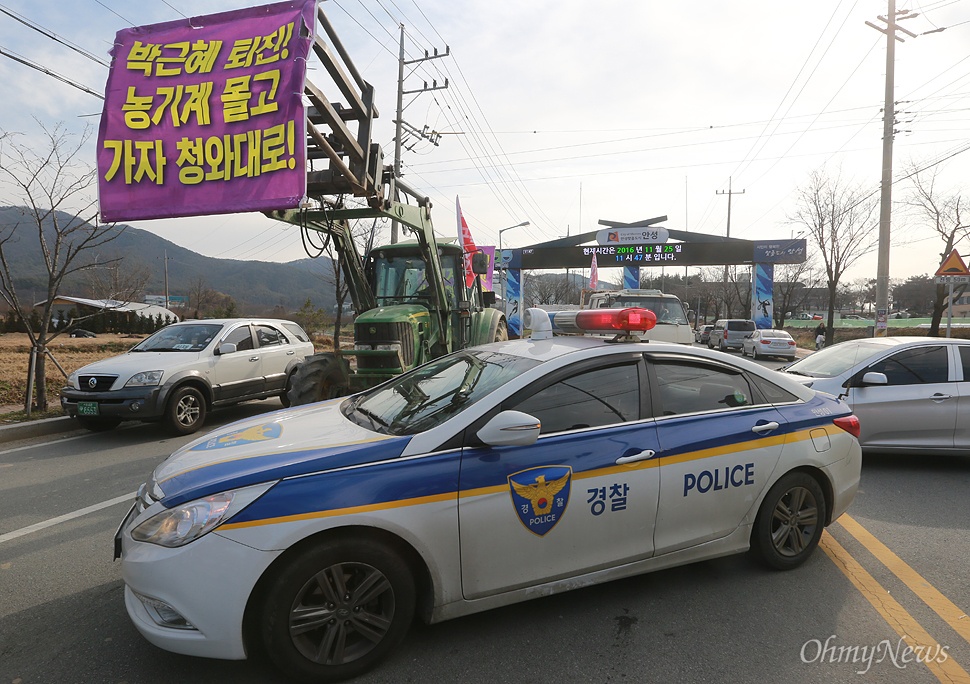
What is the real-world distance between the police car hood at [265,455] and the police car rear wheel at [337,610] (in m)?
0.38

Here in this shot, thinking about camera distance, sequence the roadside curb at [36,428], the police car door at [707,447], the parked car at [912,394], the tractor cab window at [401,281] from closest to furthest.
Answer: the police car door at [707,447] < the parked car at [912,394] < the roadside curb at [36,428] < the tractor cab window at [401,281]

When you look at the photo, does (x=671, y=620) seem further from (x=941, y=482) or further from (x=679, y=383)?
(x=941, y=482)

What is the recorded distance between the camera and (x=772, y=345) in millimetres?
22234

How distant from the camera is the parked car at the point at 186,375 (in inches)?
288

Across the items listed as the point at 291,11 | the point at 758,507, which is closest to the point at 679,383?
the point at 758,507

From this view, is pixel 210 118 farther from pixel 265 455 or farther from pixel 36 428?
pixel 36 428

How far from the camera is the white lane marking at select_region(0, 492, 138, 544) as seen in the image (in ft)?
13.8

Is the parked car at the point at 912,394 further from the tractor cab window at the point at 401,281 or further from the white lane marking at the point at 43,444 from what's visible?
the white lane marking at the point at 43,444

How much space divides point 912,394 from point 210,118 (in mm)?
8012

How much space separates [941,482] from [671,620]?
4395mm

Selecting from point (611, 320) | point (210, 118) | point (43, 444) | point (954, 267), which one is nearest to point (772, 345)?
point (954, 267)

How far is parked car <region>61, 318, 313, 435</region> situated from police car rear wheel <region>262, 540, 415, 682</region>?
5965 mm

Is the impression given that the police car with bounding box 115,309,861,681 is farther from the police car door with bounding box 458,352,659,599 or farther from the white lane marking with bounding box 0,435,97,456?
the white lane marking with bounding box 0,435,97,456

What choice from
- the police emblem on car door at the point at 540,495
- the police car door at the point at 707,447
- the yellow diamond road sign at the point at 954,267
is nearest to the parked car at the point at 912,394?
the police car door at the point at 707,447
